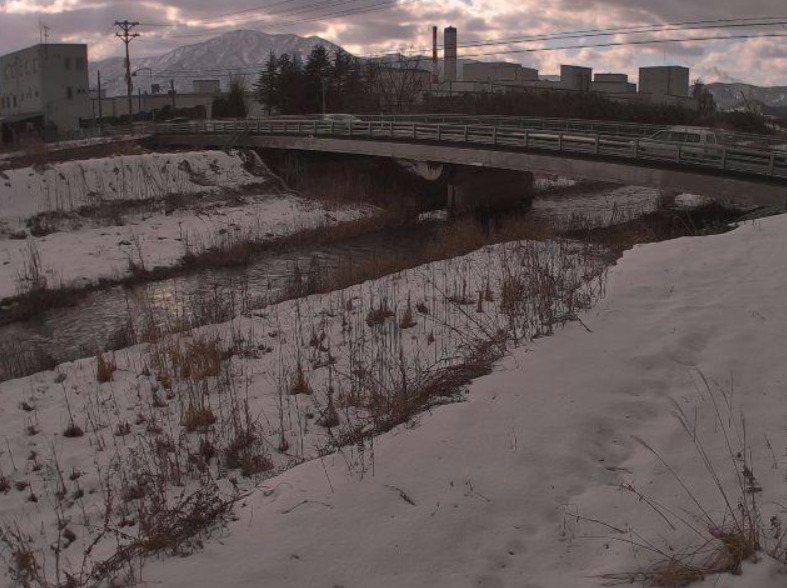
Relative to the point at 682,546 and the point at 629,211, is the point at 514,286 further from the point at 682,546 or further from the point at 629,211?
the point at 629,211

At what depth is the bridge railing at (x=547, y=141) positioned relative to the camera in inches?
887

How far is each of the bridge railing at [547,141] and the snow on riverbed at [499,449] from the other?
1257 centimetres

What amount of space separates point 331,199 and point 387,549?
3302 cm

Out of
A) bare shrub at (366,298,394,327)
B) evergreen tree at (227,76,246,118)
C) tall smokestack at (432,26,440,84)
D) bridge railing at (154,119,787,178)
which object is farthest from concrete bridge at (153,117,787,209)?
tall smokestack at (432,26,440,84)

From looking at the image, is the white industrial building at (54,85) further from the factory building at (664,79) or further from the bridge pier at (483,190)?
the factory building at (664,79)

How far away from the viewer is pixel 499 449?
19.0 feet

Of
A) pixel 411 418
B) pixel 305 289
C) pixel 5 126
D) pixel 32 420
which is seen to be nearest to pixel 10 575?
pixel 411 418

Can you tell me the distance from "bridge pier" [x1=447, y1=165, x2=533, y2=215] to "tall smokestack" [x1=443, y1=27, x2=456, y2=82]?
63.2m

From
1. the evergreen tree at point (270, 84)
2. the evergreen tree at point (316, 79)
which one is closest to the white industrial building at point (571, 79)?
the evergreen tree at point (316, 79)

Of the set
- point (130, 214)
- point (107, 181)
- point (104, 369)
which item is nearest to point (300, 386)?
point (104, 369)

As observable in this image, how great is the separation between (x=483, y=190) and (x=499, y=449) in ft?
108

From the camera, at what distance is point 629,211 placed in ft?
106

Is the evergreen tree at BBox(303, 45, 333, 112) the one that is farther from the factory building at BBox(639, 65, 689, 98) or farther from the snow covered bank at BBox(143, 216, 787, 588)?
the snow covered bank at BBox(143, 216, 787, 588)

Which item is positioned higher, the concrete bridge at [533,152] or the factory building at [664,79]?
the factory building at [664,79]
